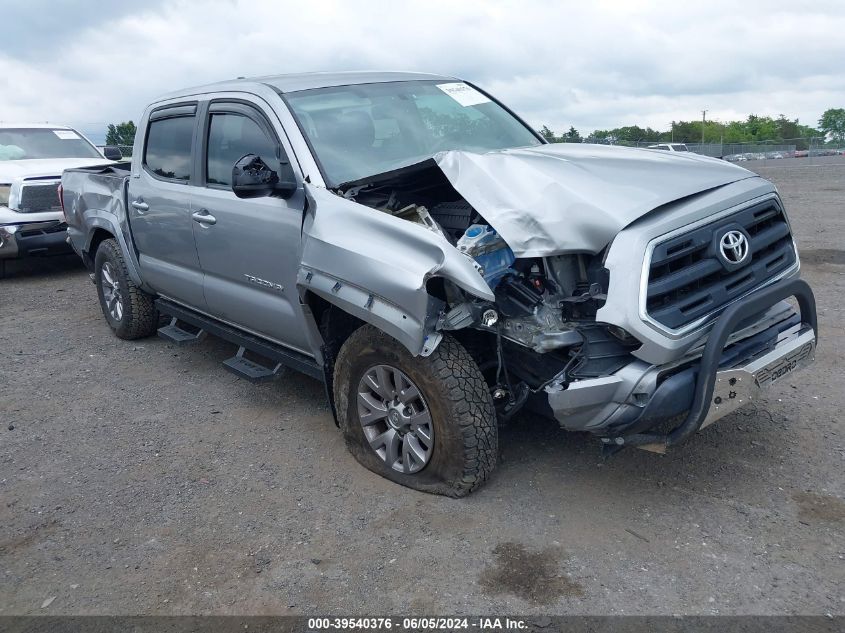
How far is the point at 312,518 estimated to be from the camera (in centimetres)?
360

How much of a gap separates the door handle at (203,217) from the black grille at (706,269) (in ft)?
9.19

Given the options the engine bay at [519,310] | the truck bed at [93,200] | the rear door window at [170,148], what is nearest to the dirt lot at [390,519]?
the engine bay at [519,310]

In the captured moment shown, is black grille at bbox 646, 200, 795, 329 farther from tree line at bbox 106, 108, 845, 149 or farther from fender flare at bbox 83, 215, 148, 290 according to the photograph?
tree line at bbox 106, 108, 845, 149

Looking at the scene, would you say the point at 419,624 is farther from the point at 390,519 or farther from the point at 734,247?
the point at 734,247

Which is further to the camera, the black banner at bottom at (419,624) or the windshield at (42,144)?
the windshield at (42,144)

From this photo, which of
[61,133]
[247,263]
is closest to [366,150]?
[247,263]

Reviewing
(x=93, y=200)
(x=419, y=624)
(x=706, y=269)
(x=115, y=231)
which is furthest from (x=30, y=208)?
(x=706, y=269)

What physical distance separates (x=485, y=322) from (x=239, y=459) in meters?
1.84

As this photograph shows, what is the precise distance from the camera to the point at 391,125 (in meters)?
4.41

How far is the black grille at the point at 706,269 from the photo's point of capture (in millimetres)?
3039

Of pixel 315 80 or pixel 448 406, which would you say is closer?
pixel 448 406

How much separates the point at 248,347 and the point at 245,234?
2.85ft

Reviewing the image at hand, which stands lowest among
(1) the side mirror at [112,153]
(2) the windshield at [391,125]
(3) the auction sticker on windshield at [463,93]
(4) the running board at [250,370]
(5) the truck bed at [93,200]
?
(4) the running board at [250,370]

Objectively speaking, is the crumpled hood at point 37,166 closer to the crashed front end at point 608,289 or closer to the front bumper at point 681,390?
the crashed front end at point 608,289
